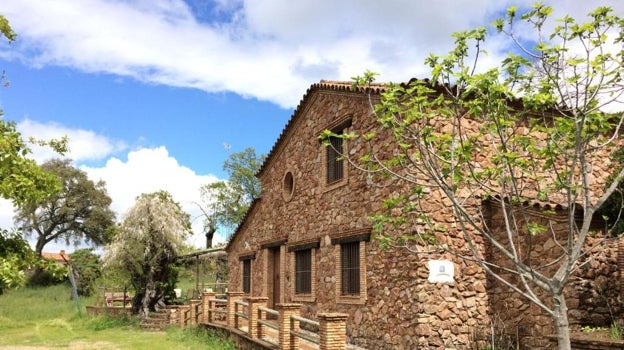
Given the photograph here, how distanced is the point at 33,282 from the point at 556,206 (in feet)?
144

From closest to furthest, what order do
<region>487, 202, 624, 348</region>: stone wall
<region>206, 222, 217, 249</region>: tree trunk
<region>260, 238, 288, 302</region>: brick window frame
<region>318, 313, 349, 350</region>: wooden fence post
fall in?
<region>318, 313, 349, 350</region>: wooden fence post, <region>487, 202, 624, 348</region>: stone wall, <region>260, 238, 288, 302</region>: brick window frame, <region>206, 222, 217, 249</region>: tree trunk

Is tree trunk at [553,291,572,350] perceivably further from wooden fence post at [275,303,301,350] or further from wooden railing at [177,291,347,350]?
wooden fence post at [275,303,301,350]

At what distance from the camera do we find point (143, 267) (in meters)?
24.4

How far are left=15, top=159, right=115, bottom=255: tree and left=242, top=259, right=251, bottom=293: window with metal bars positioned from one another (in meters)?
31.4

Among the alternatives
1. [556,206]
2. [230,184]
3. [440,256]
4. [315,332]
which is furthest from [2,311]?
[556,206]

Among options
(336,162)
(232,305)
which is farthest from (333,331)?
(232,305)

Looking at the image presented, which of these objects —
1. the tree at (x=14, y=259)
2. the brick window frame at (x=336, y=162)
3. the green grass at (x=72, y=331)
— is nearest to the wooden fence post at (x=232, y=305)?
the green grass at (x=72, y=331)

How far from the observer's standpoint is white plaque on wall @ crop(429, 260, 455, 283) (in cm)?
1097

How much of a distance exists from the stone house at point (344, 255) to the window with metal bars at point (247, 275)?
0.04m

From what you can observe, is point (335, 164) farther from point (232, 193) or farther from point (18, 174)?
point (232, 193)

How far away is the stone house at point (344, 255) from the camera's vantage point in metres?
11.0

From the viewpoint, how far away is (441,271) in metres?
11.0

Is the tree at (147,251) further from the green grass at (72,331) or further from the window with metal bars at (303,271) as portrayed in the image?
the window with metal bars at (303,271)

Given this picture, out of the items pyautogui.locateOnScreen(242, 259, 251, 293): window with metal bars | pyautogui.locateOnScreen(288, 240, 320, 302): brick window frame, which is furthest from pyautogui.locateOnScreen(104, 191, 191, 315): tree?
pyautogui.locateOnScreen(288, 240, 320, 302): brick window frame
